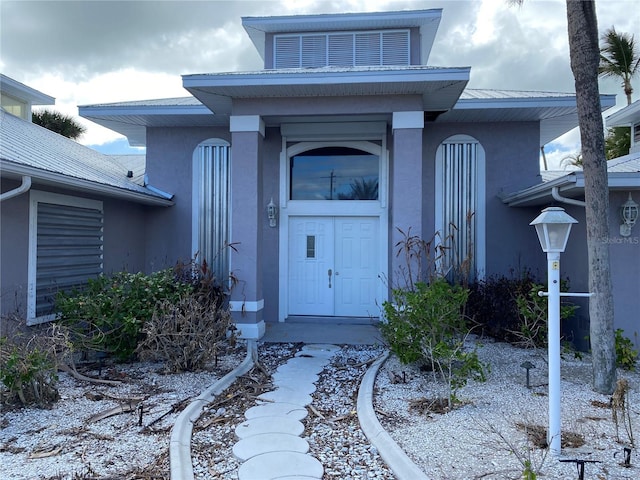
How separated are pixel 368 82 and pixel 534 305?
15.2 feet

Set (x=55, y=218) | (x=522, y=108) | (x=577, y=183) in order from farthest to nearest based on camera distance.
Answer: (x=522, y=108)
(x=55, y=218)
(x=577, y=183)

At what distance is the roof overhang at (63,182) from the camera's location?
5851 mm

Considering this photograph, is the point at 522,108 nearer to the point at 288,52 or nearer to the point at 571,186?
the point at 571,186

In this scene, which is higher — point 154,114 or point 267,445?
point 154,114

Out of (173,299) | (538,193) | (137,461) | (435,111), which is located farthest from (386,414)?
(435,111)

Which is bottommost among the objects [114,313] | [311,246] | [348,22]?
[114,313]

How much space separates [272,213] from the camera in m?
10.0

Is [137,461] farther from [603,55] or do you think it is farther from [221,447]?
[603,55]

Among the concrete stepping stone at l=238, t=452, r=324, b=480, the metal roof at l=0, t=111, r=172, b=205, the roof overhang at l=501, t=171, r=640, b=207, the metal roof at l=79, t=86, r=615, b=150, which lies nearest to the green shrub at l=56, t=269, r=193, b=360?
the metal roof at l=0, t=111, r=172, b=205

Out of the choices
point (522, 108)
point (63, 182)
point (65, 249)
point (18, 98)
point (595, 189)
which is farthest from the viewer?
point (18, 98)

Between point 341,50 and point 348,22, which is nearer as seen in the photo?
point 348,22

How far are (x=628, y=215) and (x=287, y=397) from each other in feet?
19.5

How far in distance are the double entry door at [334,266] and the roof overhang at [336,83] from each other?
312 centimetres

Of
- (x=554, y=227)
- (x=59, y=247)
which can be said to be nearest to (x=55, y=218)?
(x=59, y=247)
